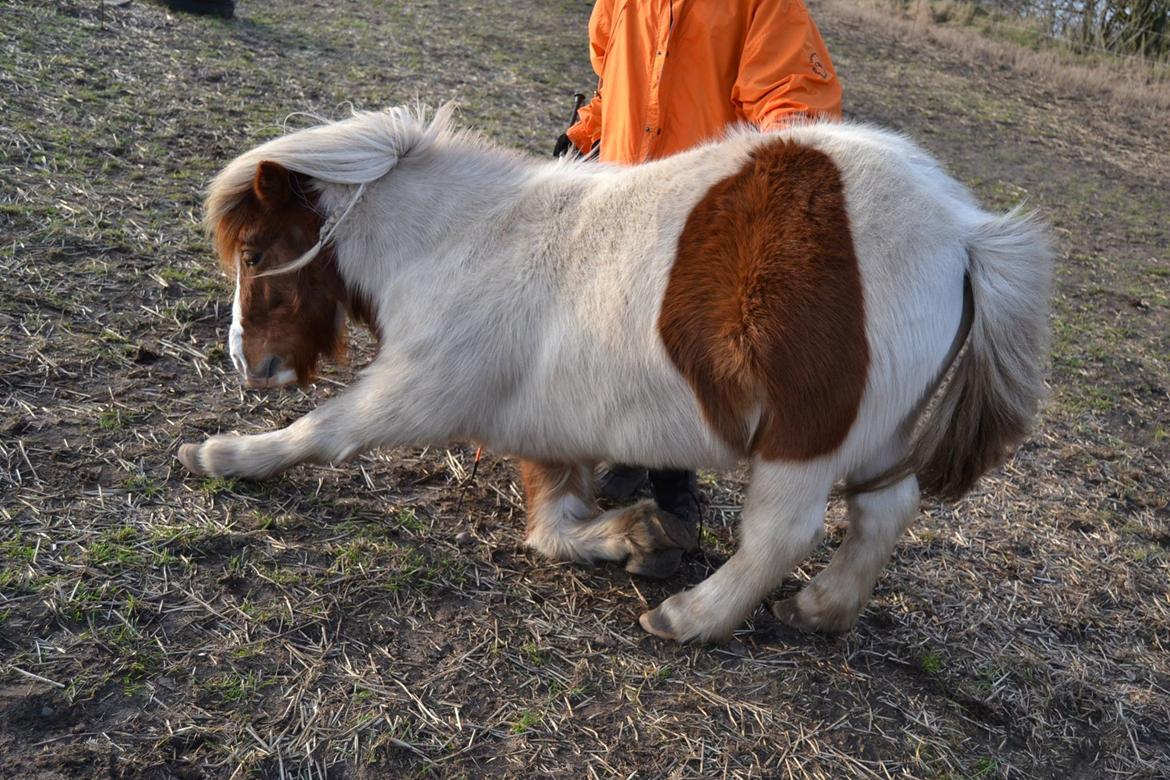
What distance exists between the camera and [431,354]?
293 centimetres

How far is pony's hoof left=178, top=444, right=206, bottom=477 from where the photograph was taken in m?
3.18

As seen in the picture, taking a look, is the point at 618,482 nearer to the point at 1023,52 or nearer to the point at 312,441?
the point at 312,441

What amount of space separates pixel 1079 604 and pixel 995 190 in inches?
215

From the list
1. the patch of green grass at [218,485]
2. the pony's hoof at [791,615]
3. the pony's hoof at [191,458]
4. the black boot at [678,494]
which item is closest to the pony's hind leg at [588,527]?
the black boot at [678,494]

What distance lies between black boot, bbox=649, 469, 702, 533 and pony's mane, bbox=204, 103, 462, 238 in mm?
1446

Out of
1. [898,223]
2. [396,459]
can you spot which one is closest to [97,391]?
[396,459]

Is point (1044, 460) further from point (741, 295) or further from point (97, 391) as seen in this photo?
point (97, 391)

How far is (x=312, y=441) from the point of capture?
3.05 metres

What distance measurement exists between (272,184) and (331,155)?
0.21m

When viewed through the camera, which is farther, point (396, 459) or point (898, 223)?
point (396, 459)

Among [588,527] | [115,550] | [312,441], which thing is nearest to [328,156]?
[312,441]

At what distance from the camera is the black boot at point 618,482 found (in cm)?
373

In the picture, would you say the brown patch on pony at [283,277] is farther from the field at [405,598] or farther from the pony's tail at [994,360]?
the pony's tail at [994,360]

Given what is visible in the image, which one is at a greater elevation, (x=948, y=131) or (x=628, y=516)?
(x=948, y=131)
